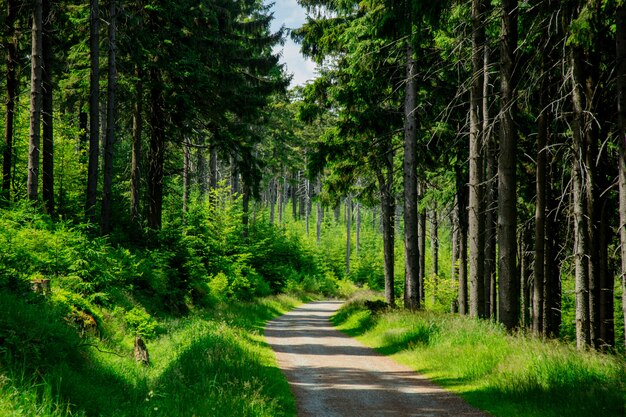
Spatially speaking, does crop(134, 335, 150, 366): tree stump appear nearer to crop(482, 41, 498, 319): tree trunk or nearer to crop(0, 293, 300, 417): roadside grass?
crop(0, 293, 300, 417): roadside grass

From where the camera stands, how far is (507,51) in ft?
36.1

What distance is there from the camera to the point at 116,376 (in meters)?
8.32

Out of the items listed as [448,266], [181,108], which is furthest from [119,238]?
[448,266]

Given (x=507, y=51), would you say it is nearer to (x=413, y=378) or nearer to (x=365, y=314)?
(x=413, y=378)

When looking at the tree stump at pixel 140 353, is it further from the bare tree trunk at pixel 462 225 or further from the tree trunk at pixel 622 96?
the bare tree trunk at pixel 462 225

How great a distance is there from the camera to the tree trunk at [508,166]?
11.0 meters

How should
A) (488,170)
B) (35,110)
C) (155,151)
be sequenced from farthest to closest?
1. (155,151)
2. (488,170)
3. (35,110)

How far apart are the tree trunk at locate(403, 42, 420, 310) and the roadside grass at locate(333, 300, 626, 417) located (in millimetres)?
3018

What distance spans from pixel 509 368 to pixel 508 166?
4098 mm

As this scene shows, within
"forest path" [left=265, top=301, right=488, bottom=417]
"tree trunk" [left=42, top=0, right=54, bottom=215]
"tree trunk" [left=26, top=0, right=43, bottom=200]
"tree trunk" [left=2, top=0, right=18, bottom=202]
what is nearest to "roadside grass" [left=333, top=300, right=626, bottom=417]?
"forest path" [left=265, top=301, right=488, bottom=417]

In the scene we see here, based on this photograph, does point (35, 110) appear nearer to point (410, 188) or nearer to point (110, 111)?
point (110, 111)

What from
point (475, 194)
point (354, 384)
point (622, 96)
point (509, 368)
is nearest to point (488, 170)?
point (475, 194)

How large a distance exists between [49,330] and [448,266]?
139ft

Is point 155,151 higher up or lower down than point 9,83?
lower down
